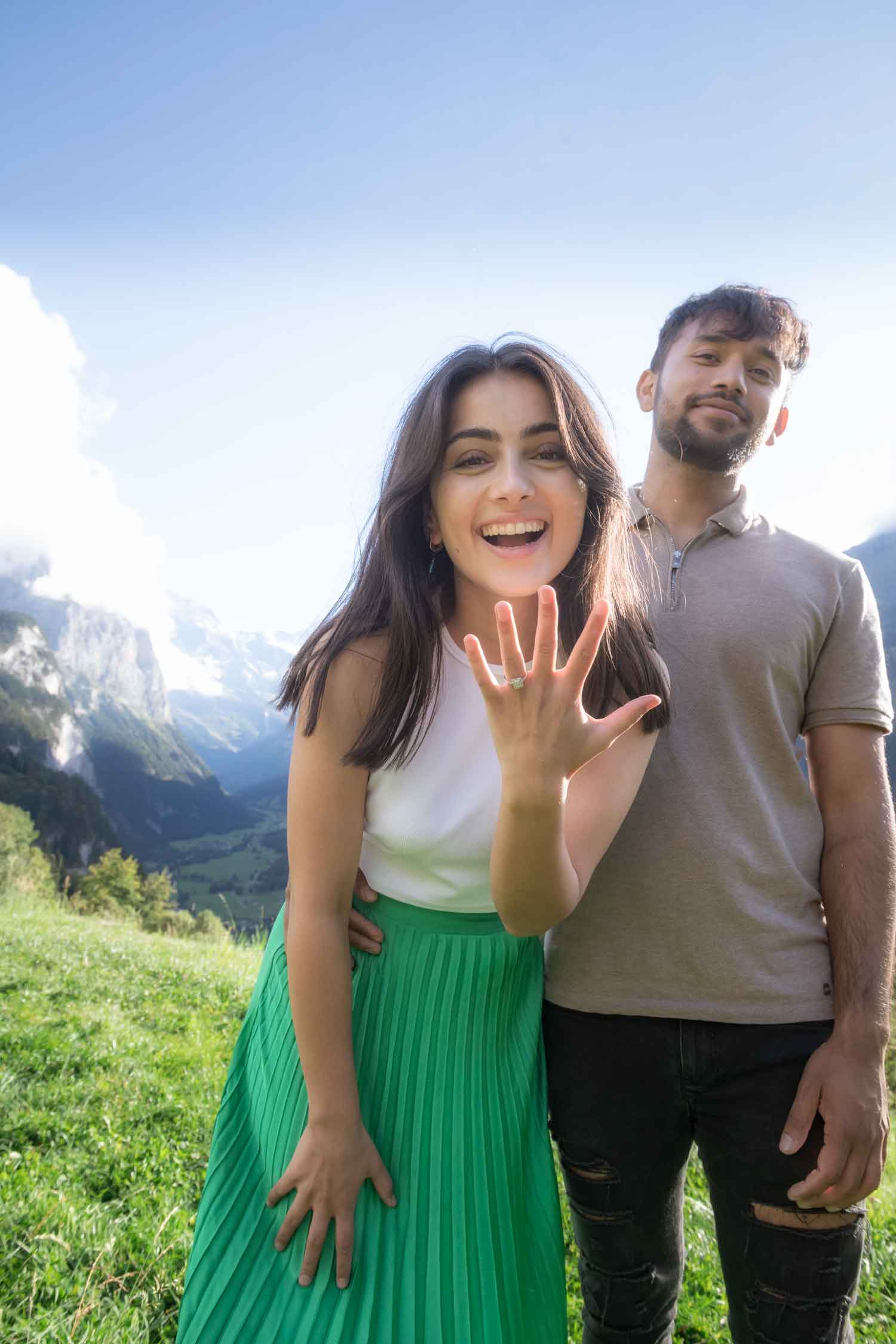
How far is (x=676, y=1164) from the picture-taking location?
2.53 meters

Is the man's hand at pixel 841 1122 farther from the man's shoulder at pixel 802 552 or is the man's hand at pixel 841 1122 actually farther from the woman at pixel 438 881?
the man's shoulder at pixel 802 552

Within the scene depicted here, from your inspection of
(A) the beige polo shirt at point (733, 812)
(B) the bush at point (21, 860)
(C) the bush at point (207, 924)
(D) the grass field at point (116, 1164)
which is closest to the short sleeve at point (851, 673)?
(A) the beige polo shirt at point (733, 812)

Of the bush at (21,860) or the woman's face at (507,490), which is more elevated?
the woman's face at (507,490)

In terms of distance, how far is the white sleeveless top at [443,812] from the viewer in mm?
2143

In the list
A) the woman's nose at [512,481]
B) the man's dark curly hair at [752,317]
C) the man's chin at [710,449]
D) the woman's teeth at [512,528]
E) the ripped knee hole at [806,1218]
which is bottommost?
the ripped knee hole at [806,1218]

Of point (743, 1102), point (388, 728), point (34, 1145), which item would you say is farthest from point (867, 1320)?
point (34, 1145)

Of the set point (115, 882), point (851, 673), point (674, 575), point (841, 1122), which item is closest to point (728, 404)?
point (674, 575)

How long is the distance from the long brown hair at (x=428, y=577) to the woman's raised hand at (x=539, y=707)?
1.40 feet

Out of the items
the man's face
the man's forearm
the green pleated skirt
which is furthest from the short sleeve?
the green pleated skirt

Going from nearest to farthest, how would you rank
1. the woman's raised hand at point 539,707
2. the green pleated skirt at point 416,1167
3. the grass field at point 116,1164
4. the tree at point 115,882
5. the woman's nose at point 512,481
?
the woman's raised hand at point 539,707 < the green pleated skirt at point 416,1167 < the woman's nose at point 512,481 < the grass field at point 116,1164 < the tree at point 115,882

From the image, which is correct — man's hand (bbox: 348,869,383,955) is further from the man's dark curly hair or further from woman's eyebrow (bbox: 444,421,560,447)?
the man's dark curly hair

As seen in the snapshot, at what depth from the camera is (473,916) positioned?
2262 millimetres

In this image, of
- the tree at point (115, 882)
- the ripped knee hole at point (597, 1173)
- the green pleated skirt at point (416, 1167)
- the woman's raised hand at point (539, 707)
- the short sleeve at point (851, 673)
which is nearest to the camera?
the woman's raised hand at point (539, 707)

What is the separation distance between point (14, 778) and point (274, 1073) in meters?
108
